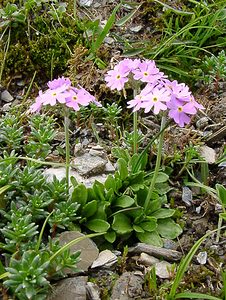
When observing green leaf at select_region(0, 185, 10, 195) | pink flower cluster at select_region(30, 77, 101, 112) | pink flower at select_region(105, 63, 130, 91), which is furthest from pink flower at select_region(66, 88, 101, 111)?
green leaf at select_region(0, 185, 10, 195)

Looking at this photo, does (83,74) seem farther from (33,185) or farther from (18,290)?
(18,290)

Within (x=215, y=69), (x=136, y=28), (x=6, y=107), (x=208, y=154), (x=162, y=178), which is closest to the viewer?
(x=162, y=178)

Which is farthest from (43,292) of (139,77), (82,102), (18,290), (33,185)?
(139,77)

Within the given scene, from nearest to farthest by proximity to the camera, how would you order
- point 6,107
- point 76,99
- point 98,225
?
point 76,99
point 98,225
point 6,107

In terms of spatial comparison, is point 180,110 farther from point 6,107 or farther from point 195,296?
point 6,107

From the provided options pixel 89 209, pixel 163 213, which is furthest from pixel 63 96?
pixel 163 213

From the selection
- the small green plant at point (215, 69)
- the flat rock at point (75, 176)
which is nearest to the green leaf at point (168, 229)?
the flat rock at point (75, 176)
